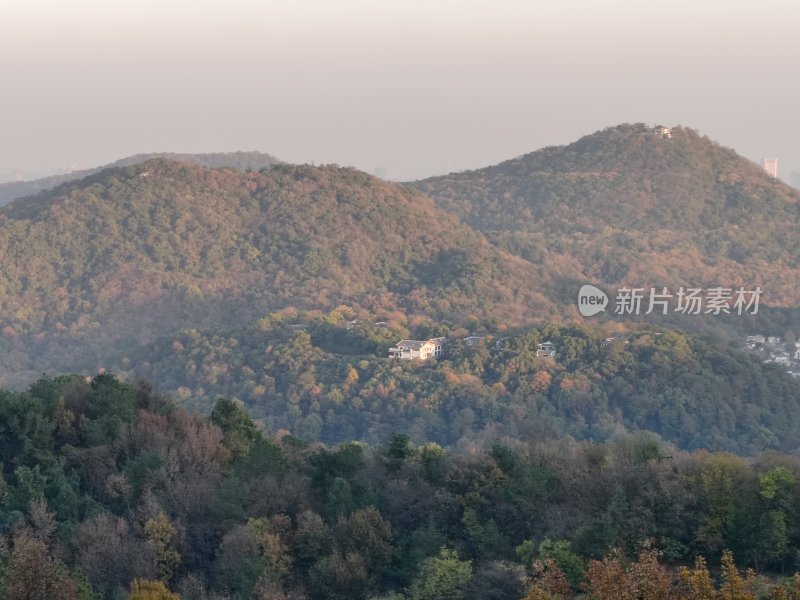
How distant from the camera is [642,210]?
7075 centimetres

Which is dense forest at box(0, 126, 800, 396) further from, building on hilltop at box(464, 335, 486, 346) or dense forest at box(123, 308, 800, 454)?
dense forest at box(123, 308, 800, 454)

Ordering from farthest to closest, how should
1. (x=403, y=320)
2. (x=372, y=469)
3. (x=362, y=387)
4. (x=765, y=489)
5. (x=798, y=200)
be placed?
(x=798, y=200) < (x=403, y=320) < (x=362, y=387) < (x=372, y=469) < (x=765, y=489)

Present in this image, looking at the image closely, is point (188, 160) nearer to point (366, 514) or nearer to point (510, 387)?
point (510, 387)

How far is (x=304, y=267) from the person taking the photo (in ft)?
185

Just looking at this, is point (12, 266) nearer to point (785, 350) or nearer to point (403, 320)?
point (403, 320)

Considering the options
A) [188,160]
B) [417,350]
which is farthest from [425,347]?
[188,160]

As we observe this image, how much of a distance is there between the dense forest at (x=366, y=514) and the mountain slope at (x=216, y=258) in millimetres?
29069

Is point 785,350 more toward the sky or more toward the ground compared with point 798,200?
more toward the ground

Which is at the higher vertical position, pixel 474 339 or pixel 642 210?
pixel 642 210

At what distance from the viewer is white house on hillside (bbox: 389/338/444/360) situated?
41.7m

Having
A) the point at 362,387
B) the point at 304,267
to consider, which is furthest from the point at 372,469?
the point at 304,267

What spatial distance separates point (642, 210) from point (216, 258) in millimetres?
25318

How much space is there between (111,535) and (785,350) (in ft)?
118

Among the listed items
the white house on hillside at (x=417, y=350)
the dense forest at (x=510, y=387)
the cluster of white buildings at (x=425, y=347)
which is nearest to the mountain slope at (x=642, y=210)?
the cluster of white buildings at (x=425, y=347)
